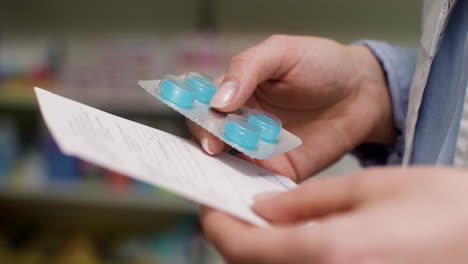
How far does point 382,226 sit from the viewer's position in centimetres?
25

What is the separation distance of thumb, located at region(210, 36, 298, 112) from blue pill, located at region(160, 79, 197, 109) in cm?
2

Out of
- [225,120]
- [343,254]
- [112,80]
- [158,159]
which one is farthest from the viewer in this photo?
[112,80]

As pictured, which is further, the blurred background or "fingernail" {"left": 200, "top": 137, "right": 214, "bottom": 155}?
the blurred background

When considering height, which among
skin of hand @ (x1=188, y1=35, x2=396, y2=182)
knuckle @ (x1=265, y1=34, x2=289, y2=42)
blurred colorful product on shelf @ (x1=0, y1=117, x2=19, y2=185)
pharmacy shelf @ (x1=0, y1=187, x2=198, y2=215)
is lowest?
pharmacy shelf @ (x1=0, y1=187, x2=198, y2=215)

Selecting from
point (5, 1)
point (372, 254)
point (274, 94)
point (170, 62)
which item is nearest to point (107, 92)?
point (170, 62)

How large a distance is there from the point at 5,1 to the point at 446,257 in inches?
69.8

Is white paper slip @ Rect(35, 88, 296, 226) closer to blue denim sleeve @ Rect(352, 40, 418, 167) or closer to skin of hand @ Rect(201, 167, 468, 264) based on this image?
skin of hand @ Rect(201, 167, 468, 264)

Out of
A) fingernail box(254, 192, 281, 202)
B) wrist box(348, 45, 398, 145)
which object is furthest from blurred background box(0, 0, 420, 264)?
fingernail box(254, 192, 281, 202)

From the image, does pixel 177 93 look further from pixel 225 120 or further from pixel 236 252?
pixel 236 252

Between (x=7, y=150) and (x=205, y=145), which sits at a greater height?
(x=205, y=145)

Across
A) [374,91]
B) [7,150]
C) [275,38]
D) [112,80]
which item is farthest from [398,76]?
[7,150]

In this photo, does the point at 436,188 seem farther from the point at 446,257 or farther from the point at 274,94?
the point at 274,94

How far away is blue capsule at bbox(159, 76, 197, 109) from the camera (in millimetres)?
455

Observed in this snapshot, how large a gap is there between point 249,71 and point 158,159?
0.16 m
